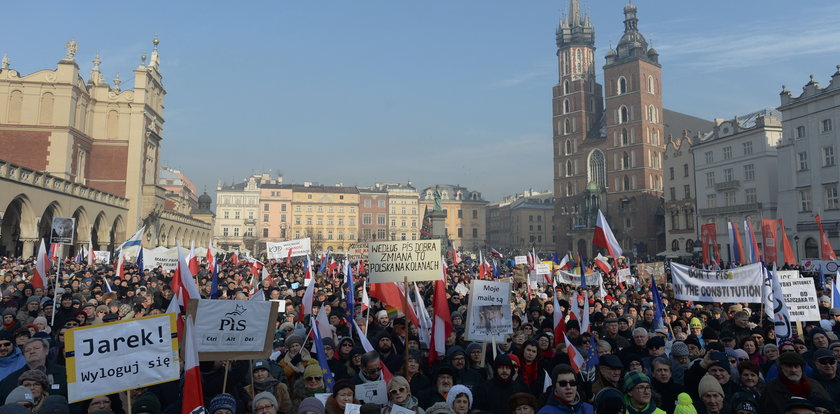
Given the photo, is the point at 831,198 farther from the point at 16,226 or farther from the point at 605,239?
the point at 16,226

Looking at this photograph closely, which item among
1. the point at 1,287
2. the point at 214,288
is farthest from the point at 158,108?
the point at 214,288

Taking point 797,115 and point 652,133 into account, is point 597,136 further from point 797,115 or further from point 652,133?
point 797,115

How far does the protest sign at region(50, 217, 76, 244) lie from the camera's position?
16.4 m

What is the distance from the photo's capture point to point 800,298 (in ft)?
33.2

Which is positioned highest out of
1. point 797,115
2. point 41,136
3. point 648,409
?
point 797,115

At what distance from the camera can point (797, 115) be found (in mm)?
44781

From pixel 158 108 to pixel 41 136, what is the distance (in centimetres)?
1193

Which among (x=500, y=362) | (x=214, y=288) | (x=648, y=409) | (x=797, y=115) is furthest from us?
(x=797, y=115)

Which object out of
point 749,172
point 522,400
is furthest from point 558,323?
point 749,172

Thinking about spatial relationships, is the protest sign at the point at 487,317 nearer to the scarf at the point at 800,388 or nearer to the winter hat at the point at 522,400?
the winter hat at the point at 522,400

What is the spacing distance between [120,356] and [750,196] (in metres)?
59.1

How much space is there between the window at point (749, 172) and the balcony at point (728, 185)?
0.87 m

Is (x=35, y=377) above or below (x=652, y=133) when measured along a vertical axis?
below

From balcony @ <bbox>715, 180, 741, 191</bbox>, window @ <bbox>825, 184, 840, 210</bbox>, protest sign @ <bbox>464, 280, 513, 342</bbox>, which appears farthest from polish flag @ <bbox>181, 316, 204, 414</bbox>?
Result: balcony @ <bbox>715, 180, 741, 191</bbox>
